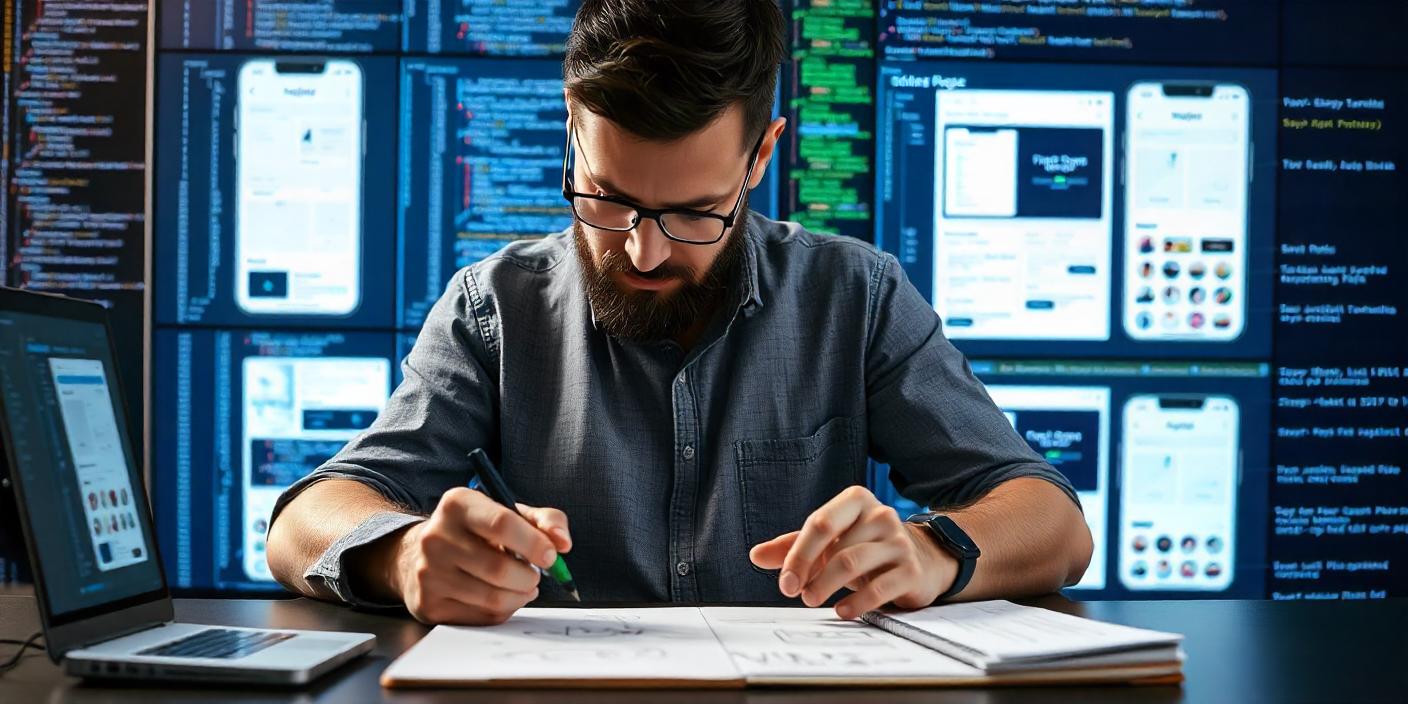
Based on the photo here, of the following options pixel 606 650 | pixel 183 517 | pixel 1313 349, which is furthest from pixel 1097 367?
pixel 183 517

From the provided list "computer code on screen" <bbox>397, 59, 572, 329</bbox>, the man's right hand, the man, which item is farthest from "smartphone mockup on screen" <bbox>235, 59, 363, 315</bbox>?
the man's right hand

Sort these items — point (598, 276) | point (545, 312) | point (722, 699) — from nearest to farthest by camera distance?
point (722, 699), point (598, 276), point (545, 312)

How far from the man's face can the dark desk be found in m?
0.54

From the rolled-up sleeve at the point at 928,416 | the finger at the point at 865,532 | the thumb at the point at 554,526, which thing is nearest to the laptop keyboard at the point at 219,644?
the thumb at the point at 554,526

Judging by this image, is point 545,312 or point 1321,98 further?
point 1321,98

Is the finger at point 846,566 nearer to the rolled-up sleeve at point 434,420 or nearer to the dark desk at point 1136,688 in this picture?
the dark desk at point 1136,688

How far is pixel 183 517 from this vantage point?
2.44m

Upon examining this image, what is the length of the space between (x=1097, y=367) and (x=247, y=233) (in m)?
1.96

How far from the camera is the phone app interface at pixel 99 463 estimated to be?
0.82 meters

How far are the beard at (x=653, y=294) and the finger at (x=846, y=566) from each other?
1.74 feet

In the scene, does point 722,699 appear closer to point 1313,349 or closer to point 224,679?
point 224,679

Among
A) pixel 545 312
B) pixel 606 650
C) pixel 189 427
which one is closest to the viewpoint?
pixel 606 650

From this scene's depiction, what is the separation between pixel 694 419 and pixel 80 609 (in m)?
0.80

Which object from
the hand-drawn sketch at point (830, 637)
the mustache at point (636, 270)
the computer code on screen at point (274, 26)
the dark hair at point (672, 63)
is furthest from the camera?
the computer code on screen at point (274, 26)
